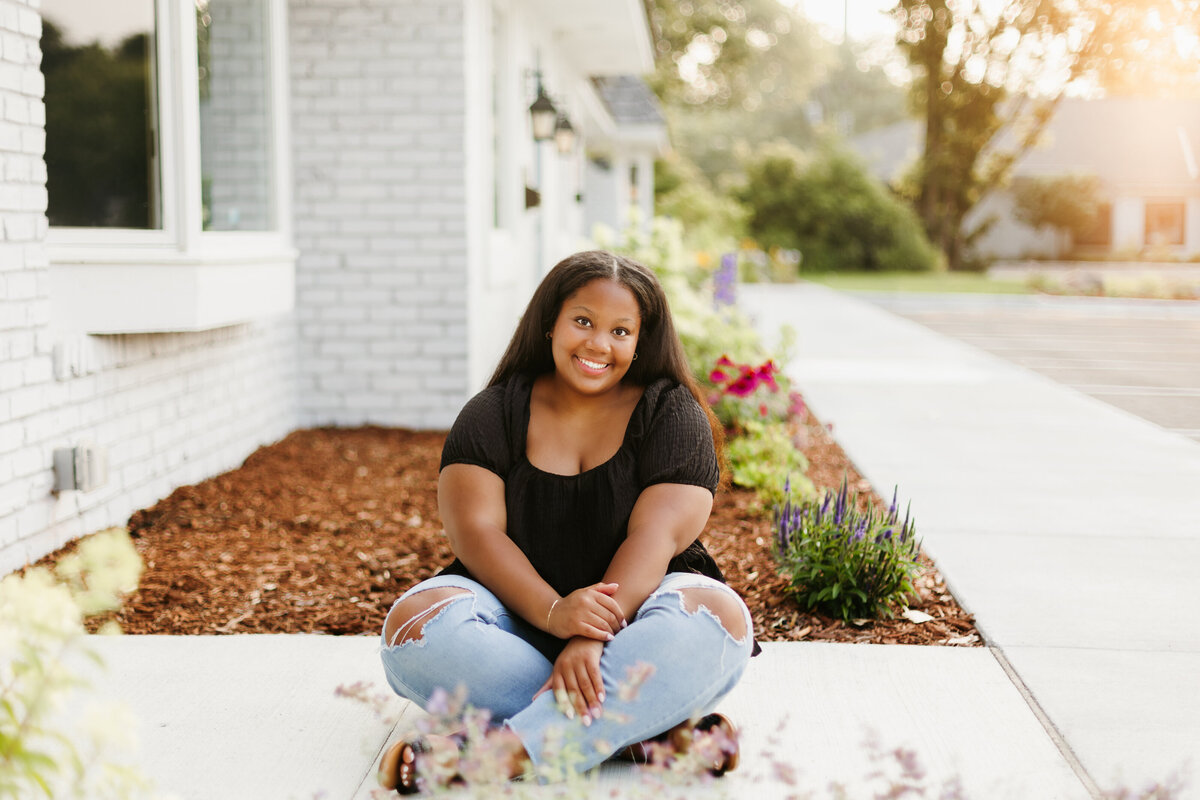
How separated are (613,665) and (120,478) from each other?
2993mm

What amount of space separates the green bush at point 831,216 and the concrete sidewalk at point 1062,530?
2149 centimetres

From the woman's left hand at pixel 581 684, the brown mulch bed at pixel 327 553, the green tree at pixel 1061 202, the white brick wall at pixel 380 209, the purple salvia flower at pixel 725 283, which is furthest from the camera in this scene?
the green tree at pixel 1061 202

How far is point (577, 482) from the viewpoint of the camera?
281 centimetres

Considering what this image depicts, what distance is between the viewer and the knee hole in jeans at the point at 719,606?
8.48ft

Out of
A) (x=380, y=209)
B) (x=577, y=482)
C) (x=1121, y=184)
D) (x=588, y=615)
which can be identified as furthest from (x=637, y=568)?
(x=1121, y=184)

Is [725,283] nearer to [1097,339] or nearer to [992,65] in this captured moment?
[1097,339]

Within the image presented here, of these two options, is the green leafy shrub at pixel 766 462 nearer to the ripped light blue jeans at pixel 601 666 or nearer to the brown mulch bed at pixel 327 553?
the brown mulch bed at pixel 327 553

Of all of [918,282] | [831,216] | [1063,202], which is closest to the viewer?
[918,282]

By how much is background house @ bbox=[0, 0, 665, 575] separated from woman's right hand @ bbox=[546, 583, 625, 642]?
7.38 ft

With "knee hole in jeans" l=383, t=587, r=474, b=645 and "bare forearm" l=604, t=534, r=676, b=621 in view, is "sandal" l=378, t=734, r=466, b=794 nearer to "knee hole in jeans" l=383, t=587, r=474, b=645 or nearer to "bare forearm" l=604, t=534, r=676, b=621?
"knee hole in jeans" l=383, t=587, r=474, b=645

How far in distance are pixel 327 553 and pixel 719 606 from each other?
234 cm

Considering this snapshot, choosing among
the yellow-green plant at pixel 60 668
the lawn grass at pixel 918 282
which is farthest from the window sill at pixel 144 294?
the lawn grass at pixel 918 282

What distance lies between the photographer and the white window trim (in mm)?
4492

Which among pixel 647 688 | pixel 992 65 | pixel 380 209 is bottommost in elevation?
pixel 647 688
